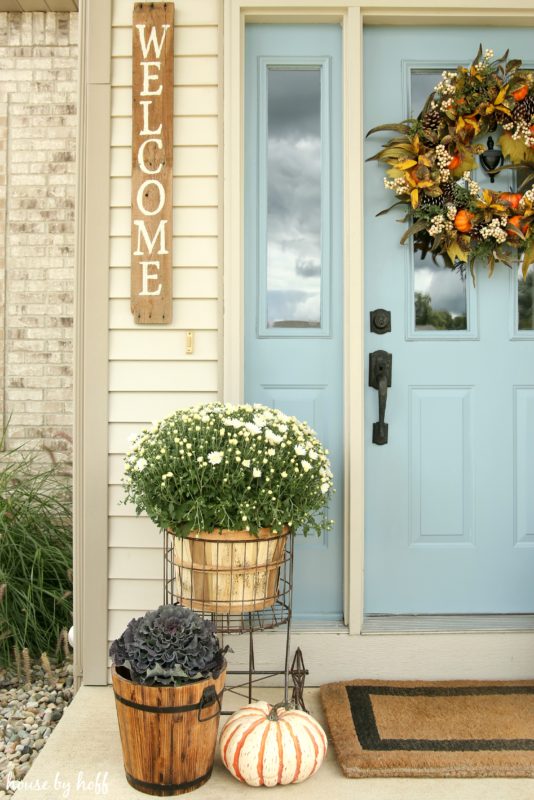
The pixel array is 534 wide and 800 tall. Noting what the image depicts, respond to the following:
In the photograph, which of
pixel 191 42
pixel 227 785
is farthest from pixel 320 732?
pixel 191 42

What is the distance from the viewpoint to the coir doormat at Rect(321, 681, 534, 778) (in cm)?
188

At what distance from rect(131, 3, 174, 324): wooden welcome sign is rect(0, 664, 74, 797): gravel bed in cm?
142

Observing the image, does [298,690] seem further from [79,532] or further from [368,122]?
[368,122]

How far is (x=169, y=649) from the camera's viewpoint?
1.78 meters

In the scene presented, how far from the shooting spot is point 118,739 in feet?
6.77

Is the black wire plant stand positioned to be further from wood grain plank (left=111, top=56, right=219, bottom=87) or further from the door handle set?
wood grain plank (left=111, top=56, right=219, bottom=87)

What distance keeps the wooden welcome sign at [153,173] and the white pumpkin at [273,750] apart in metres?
1.32

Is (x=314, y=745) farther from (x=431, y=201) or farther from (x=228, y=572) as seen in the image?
(x=431, y=201)

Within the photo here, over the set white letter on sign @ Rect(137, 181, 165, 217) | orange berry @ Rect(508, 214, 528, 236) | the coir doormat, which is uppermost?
white letter on sign @ Rect(137, 181, 165, 217)

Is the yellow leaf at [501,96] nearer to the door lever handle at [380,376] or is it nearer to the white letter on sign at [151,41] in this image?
the door lever handle at [380,376]

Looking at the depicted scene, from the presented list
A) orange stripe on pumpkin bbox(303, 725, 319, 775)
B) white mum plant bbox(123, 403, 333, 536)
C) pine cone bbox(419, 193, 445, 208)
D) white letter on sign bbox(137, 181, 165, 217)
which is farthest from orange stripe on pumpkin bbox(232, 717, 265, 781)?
pine cone bbox(419, 193, 445, 208)

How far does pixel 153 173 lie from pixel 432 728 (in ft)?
6.47

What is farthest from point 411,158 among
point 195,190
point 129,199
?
point 129,199

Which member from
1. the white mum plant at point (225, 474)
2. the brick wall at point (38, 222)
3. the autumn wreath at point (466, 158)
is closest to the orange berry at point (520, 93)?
the autumn wreath at point (466, 158)
